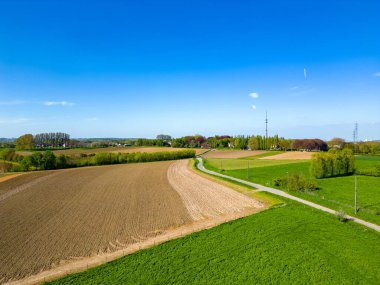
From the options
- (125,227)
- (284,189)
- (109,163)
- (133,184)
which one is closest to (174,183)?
(133,184)

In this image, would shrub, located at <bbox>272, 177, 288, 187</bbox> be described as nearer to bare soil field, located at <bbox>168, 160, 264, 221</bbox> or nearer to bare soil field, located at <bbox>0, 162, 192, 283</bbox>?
bare soil field, located at <bbox>168, 160, 264, 221</bbox>

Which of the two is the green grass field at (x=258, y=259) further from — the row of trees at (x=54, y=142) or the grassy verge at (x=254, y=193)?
the row of trees at (x=54, y=142)

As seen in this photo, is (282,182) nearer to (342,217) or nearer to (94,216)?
(342,217)

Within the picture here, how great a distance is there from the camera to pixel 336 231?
19.6m

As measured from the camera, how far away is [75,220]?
24.6 m

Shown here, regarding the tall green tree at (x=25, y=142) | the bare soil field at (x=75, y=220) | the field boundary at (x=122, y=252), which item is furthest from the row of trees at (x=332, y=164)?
the tall green tree at (x=25, y=142)

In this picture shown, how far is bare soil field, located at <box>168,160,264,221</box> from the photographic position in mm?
27078

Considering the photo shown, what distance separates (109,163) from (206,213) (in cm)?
6142

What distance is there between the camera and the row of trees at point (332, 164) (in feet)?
155

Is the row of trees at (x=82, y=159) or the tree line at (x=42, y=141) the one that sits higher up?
the tree line at (x=42, y=141)

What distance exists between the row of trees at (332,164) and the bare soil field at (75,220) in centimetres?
2640

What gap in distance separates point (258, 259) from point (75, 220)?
1672 centimetres

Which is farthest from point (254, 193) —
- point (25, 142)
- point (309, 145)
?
point (309, 145)

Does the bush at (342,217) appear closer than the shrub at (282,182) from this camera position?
Yes
